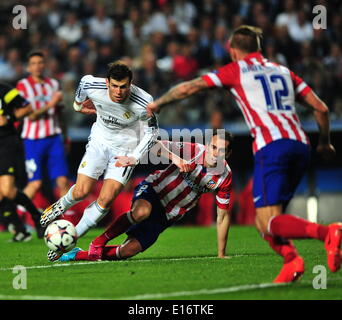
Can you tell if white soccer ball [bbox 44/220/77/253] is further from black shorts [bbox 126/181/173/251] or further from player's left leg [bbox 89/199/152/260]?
black shorts [bbox 126/181/173/251]

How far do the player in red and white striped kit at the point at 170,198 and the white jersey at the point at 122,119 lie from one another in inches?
9.9

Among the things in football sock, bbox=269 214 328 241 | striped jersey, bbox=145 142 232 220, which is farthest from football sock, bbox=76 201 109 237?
football sock, bbox=269 214 328 241

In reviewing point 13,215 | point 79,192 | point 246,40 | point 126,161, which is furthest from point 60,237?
point 13,215

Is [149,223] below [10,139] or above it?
below

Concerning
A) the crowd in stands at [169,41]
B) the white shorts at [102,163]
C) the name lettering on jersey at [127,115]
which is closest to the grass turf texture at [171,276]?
the white shorts at [102,163]

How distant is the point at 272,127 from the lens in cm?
612

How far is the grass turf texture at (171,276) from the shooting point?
5750 mm

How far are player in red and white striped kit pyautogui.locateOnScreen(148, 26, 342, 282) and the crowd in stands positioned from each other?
803 cm

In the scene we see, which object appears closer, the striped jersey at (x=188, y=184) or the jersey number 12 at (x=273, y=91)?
the jersey number 12 at (x=273, y=91)

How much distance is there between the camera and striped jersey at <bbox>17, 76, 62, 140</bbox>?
39.8ft

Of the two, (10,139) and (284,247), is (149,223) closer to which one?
(284,247)

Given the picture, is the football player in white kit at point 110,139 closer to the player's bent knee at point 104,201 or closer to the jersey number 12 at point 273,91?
the player's bent knee at point 104,201

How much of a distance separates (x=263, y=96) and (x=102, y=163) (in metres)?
2.80

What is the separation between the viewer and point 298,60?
15.4 metres
